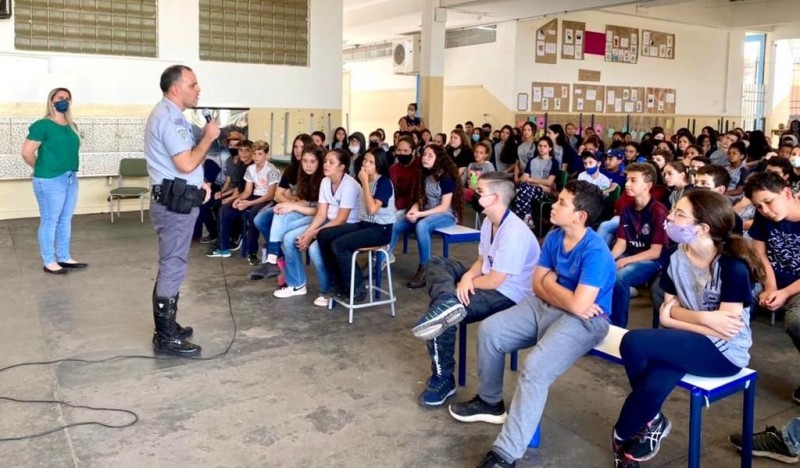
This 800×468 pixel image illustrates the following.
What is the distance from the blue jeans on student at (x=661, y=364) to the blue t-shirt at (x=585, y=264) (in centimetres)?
26

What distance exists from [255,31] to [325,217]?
213 inches

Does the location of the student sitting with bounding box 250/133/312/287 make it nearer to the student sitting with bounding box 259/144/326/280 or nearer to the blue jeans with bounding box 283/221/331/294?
the student sitting with bounding box 259/144/326/280

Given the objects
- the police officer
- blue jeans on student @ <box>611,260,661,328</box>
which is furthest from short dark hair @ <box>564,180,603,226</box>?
the police officer

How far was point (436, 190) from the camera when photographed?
5.57 m

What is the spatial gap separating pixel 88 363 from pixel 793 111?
17807 mm

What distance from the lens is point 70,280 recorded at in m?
5.46

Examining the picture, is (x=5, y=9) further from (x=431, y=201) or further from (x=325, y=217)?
(x=431, y=201)

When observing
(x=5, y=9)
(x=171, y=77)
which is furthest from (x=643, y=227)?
(x=5, y=9)

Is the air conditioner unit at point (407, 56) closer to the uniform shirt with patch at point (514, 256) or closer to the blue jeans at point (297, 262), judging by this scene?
the blue jeans at point (297, 262)

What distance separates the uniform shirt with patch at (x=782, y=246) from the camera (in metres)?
3.38

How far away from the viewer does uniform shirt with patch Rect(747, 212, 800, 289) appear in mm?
3375

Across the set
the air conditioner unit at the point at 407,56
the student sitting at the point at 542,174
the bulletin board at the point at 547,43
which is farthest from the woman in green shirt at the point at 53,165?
the bulletin board at the point at 547,43

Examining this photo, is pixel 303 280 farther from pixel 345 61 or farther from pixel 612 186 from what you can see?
pixel 345 61

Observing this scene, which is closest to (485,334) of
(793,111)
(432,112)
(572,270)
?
(572,270)
